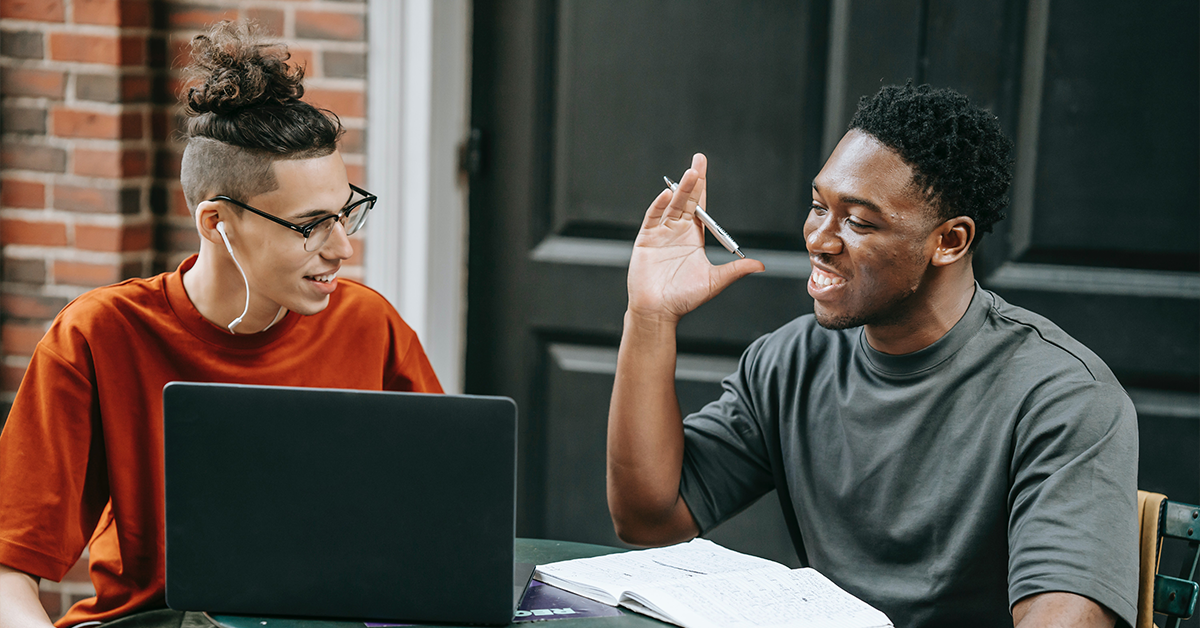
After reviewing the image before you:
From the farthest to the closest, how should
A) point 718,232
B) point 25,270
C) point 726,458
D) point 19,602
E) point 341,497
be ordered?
1. point 25,270
2. point 726,458
3. point 718,232
4. point 19,602
5. point 341,497

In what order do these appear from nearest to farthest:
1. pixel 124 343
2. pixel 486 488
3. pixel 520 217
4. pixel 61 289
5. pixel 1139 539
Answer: pixel 486 488 < pixel 1139 539 < pixel 124 343 < pixel 61 289 < pixel 520 217

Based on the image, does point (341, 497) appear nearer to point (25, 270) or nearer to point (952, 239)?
point (952, 239)

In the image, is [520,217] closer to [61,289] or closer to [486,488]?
[61,289]

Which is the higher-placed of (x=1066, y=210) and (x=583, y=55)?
(x=583, y=55)

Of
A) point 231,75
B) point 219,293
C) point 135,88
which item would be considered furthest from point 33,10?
point 219,293

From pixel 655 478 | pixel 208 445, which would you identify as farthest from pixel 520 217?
pixel 208 445

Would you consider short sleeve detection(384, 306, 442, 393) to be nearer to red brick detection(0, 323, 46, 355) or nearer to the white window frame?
the white window frame

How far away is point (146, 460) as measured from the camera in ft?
4.70

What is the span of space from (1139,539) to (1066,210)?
1017 mm

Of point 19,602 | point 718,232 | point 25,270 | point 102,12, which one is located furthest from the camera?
point 25,270

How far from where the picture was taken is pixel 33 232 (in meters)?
2.33

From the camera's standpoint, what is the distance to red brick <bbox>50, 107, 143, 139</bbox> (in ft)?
7.43

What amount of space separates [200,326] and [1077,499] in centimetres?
122

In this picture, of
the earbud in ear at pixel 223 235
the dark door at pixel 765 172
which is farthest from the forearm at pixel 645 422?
the dark door at pixel 765 172
